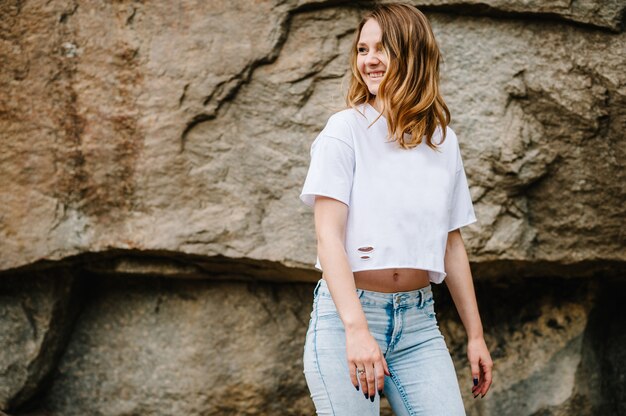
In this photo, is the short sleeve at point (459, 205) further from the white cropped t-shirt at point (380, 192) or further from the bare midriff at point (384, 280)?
the bare midriff at point (384, 280)

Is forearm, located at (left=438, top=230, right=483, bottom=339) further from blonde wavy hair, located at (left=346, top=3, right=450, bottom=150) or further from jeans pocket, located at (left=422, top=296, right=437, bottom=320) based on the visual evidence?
blonde wavy hair, located at (left=346, top=3, right=450, bottom=150)

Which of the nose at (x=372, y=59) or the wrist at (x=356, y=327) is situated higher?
the nose at (x=372, y=59)

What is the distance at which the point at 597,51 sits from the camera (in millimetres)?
2699

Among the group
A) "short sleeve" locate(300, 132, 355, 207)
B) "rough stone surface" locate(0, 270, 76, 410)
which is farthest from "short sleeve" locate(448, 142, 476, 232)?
"rough stone surface" locate(0, 270, 76, 410)

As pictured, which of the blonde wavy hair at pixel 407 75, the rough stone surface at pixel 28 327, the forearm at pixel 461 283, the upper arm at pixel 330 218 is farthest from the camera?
the rough stone surface at pixel 28 327

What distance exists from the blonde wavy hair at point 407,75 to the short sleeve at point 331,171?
15 cm

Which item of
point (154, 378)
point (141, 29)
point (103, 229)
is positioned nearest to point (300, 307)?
point (154, 378)

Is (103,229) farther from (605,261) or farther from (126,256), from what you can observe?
(605,261)

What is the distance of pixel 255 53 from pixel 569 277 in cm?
149

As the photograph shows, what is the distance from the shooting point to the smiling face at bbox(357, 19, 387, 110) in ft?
6.48

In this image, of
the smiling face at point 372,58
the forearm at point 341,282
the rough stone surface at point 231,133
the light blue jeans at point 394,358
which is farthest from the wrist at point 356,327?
the rough stone surface at point 231,133

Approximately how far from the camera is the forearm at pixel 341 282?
174cm

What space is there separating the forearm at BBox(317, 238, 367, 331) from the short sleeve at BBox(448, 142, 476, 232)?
1.40ft

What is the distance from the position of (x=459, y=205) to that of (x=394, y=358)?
471 millimetres
